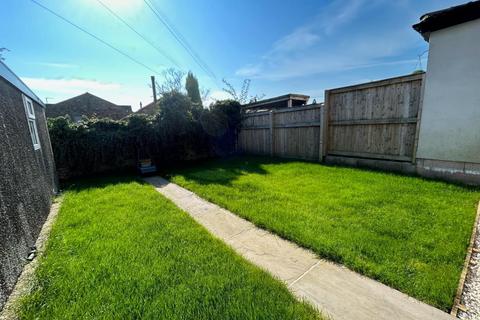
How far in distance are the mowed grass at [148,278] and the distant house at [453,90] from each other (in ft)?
16.9

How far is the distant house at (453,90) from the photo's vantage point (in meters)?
4.03

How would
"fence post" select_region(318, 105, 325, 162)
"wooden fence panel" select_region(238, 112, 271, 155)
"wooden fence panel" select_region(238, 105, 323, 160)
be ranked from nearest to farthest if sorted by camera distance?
"fence post" select_region(318, 105, 325, 162)
"wooden fence panel" select_region(238, 105, 323, 160)
"wooden fence panel" select_region(238, 112, 271, 155)

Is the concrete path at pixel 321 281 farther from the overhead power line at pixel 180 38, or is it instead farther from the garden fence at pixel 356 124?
the overhead power line at pixel 180 38

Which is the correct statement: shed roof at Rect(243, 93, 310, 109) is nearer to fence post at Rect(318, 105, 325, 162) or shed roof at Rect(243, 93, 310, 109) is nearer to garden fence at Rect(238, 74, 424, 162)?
garden fence at Rect(238, 74, 424, 162)

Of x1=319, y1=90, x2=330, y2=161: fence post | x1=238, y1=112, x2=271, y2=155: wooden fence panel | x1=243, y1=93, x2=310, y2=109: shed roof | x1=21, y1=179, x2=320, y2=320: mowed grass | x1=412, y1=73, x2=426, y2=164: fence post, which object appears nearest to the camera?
x1=21, y1=179, x2=320, y2=320: mowed grass

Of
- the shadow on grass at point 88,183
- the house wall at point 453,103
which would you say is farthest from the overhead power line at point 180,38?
the house wall at point 453,103

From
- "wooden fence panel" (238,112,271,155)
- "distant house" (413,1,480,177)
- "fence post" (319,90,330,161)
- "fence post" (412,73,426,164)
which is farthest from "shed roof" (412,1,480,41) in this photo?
"wooden fence panel" (238,112,271,155)

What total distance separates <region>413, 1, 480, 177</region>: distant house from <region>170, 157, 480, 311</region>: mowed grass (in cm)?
76

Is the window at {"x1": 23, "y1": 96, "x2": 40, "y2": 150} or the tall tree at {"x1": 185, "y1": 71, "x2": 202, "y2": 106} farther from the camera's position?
the tall tree at {"x1": 185, "y1": 71, "x2": 202, "y2": 106}

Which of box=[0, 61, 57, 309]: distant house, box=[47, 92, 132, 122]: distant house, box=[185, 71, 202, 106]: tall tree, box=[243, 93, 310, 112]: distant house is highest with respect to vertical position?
box=[185, 71, 202, 106]: tall tree

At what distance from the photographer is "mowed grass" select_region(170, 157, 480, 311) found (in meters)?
1.94

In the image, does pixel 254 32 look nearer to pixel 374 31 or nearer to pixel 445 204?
pixel 374 31

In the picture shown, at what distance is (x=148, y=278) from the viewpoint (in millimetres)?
1893

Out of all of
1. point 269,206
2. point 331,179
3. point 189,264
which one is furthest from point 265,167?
point 189,264
